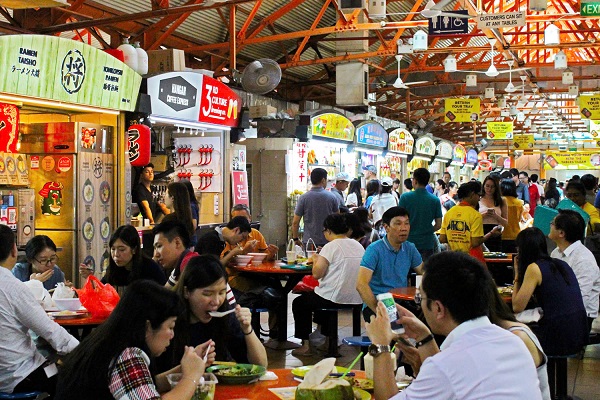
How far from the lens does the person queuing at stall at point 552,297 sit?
5.23m

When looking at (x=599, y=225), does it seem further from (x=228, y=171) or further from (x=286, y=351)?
(x=228, y=171)

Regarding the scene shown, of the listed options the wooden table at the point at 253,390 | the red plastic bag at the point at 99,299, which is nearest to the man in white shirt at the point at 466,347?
the wooden table at the point at 253,390

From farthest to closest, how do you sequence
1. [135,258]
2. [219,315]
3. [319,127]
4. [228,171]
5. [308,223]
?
[319,127]
[228,171]
[308,223]
[135,258]
[219,315]

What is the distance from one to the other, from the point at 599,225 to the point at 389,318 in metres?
6.27

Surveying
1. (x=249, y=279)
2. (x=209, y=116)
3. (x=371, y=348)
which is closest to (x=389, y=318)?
(x=371, y=348)

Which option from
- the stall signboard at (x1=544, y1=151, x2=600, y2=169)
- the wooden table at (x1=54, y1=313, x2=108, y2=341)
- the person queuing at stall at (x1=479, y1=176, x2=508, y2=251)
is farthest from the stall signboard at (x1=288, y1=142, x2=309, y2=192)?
the stall signboard at (x1=544, y1=151, x2=600, y2=169)

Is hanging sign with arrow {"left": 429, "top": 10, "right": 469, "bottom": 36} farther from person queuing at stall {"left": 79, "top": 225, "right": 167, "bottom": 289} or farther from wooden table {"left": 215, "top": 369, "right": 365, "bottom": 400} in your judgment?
wooden table {"left": 215, "top": 369, "right": 365, "bottom": 400}

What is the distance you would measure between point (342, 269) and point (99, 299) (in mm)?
2329

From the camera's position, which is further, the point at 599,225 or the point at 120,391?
the point at 599,225

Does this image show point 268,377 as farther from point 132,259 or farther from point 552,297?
point 552,297

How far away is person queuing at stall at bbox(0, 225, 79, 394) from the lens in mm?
4141

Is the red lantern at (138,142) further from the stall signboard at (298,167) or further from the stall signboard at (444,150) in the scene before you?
the stall signboard at (444,150)

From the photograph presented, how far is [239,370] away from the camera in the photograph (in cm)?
356

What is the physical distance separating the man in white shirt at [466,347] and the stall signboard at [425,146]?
19.6m
